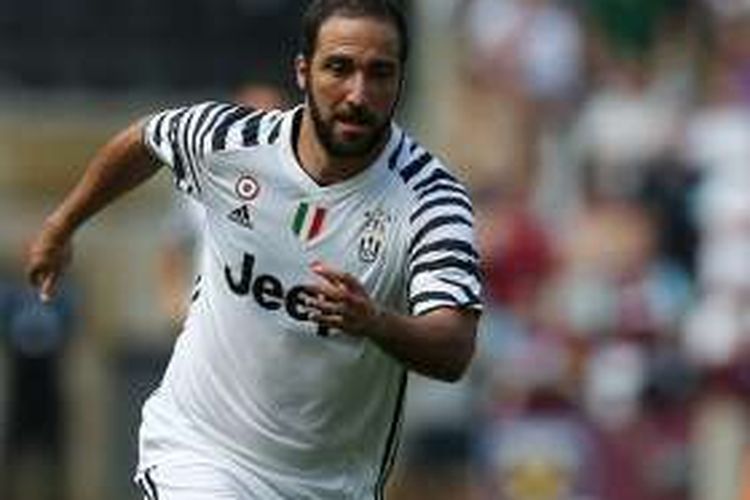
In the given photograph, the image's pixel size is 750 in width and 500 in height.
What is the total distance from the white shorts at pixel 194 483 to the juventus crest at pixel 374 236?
746 millimetres

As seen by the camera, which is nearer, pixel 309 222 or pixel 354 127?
pixel 354 127

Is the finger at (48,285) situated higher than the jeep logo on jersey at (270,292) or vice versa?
the finger at (48,285)

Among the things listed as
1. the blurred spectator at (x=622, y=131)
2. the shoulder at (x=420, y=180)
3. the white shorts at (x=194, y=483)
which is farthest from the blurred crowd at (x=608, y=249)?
the shoulder at (x=420, y=180)

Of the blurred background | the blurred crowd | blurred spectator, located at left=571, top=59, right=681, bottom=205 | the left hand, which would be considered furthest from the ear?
blurred spectator, located at left=571, top=59, right=681, bottom=205

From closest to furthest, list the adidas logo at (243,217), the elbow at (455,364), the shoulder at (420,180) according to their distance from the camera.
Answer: the elbow at (455,364) → the shoulder at (420,180) → the adidas logo at (243,217)

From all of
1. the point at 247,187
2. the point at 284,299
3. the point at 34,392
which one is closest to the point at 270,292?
the point at 284,299

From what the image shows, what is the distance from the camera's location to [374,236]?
8773 millimetres

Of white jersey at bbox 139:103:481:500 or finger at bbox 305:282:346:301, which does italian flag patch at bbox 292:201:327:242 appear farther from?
finger at bbox 305:282:346:301

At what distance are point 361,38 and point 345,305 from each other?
0.92 metres

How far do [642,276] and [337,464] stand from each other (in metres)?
8.26

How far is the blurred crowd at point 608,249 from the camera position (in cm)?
1644

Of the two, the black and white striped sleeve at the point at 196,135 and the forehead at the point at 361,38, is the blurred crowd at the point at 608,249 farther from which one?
the forehead at the point at 361,38

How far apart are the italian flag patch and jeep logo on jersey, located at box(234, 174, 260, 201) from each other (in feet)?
0.52

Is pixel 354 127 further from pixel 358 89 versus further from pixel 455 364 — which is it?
pixel 455 364
